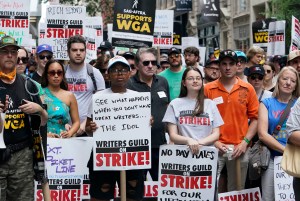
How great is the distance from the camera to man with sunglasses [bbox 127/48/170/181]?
8898 mm

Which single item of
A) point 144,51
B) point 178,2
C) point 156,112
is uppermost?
point 178,2

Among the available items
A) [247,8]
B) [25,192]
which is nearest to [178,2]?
[247,8]

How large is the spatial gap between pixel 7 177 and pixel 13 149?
0.26 m

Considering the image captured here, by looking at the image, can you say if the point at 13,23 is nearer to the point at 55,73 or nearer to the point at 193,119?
the point at 55,73

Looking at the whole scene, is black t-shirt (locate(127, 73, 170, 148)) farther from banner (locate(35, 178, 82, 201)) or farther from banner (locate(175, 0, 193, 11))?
banner (locate(175, 0, 193, 11))

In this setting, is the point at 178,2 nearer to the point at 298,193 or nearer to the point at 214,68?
the point at 214,68

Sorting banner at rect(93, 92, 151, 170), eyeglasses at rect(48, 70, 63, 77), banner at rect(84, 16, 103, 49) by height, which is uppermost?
banner at rect(84, 16, 103, 49)

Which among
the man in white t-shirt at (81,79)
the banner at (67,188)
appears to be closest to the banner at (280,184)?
the banner at (67,188)

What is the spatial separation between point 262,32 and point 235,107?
9659 millimetres

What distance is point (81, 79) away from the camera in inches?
378

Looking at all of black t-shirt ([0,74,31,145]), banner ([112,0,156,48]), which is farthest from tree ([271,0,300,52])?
black t-shirt ([0,74,31,145])

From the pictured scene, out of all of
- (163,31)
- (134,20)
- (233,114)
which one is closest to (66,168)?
(233,114)

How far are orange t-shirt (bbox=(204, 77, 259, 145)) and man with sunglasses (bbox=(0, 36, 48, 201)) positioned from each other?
2.54 m

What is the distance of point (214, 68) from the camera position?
1138cm
